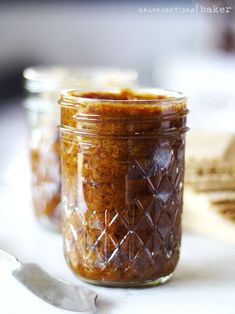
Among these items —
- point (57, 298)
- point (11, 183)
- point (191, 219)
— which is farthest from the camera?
point (11, 183)

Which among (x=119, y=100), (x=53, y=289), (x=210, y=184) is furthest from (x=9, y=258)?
→ (x=210, y=184)

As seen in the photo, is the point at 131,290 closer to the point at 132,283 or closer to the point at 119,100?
the point at 132,283

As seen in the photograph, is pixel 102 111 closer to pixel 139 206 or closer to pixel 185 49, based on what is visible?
pixel 139 206

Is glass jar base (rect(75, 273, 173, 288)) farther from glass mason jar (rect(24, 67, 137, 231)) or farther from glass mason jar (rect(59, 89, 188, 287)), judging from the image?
glass mason jar (rect(24, 67, 137, 231))

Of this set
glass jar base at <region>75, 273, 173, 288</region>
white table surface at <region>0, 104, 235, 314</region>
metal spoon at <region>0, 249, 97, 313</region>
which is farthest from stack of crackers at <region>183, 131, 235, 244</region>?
metal spoon at <region>0, 249, 97, 313</region>

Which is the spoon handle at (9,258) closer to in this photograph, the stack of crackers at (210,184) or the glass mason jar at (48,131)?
the glass mason jar at (48,131)

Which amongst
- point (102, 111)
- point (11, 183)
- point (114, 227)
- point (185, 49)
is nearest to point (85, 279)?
point (114, 227)

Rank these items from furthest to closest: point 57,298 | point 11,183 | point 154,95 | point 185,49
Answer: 1. point 185,49
2. point 11,183
3. point 154,95
4. point 57,298
